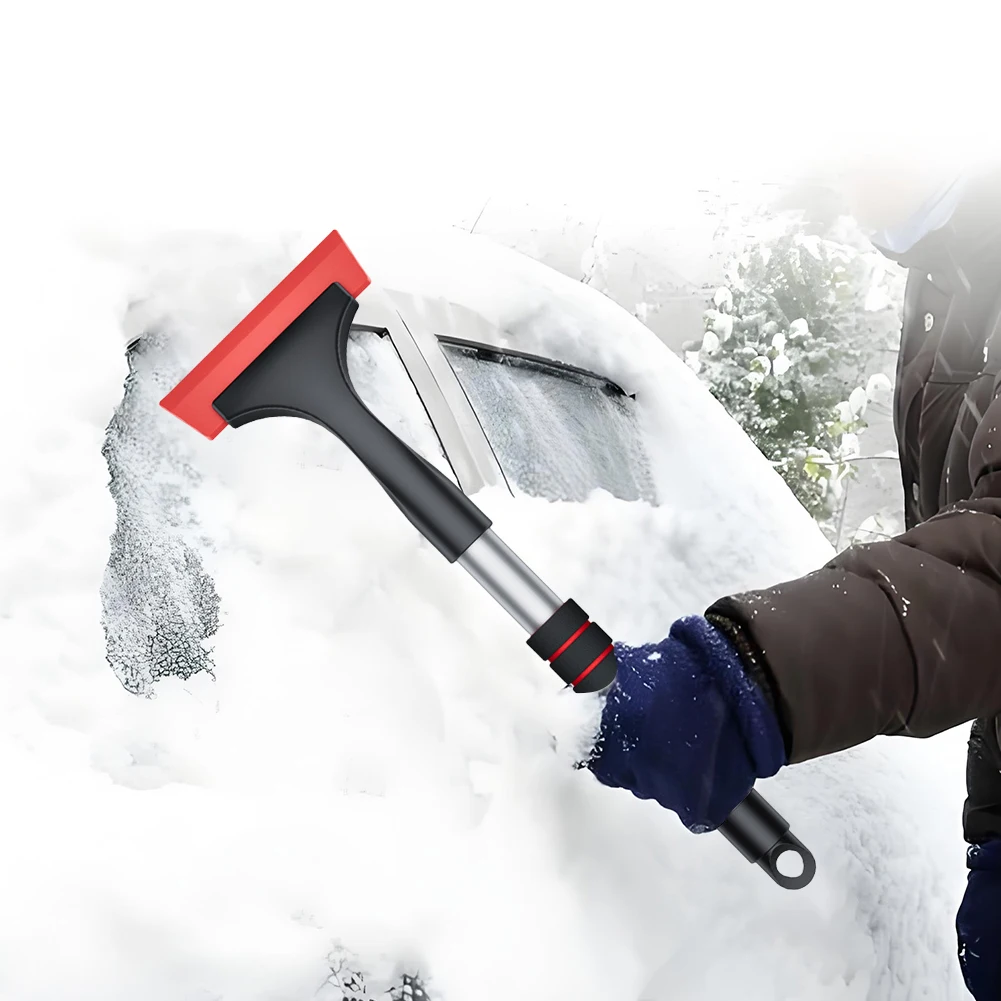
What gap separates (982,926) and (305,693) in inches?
35.4

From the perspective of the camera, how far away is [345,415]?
762 millimetres

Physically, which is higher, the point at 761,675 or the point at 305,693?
the point at 305,693

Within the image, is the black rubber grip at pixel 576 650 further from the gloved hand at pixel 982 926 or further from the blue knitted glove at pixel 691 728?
the gloved hand at pixel 982 926

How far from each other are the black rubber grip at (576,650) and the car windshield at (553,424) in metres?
0.25

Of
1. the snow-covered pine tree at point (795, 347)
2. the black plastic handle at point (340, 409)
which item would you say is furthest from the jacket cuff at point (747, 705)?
the snow-covered pine tree at point (795, 347)

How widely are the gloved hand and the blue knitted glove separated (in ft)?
1.71

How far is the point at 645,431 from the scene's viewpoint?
1.29 metres

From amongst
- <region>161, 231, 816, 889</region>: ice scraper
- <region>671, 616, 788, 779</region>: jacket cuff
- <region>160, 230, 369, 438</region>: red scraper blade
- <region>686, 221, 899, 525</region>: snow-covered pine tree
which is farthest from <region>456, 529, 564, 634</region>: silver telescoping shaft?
<region>686, 221, 899, 525</region>: snow-covered pine tree

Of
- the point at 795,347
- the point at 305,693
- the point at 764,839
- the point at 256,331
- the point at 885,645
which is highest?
the point at 256,331

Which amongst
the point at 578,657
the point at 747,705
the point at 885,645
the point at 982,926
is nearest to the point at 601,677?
the point at 578,657

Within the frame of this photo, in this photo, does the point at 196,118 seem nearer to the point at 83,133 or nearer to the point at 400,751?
the point at 83,133

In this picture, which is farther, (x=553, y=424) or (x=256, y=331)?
(x=553, y=424)

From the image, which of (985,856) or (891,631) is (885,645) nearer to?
(891,631)

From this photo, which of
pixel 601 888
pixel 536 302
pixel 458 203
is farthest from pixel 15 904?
pixel 458 203
